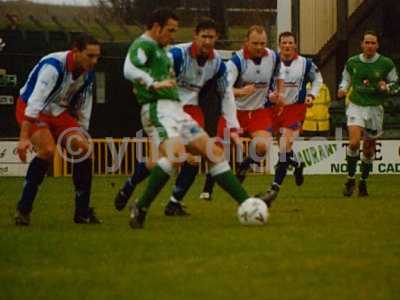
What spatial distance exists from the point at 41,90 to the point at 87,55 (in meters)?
0.55

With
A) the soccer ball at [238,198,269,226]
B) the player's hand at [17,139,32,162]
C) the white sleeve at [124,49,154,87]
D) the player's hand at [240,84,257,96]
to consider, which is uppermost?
the white sleeve at [124,49,154,87]

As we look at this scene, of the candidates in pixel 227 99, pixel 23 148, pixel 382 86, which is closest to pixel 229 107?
pixel 227 99

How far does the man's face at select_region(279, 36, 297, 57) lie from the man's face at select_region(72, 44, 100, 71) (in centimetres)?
466

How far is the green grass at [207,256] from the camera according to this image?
7.67m

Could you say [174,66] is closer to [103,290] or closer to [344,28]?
[103,290]

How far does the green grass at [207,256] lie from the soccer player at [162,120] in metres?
0.41

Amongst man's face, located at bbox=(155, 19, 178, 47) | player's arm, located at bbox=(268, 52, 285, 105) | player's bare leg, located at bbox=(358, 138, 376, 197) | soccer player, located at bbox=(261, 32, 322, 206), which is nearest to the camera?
man's face, located at bbox=(155, 19, 178, 47)

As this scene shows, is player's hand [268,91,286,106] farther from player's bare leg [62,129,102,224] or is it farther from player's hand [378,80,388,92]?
player's bare leg [62,129,102,224]

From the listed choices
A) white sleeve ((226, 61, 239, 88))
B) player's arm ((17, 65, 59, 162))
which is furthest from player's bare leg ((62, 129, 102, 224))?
white sleeve ((226, 61, 239, 88))

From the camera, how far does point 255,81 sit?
14.8 meters

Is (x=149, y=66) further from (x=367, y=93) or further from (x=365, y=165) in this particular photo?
(x=365, y=165)

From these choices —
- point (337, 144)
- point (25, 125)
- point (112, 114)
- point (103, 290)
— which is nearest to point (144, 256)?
point (103, 290)

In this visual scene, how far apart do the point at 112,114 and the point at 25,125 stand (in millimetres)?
17656

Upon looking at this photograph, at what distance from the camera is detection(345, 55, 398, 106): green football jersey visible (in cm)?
1772
